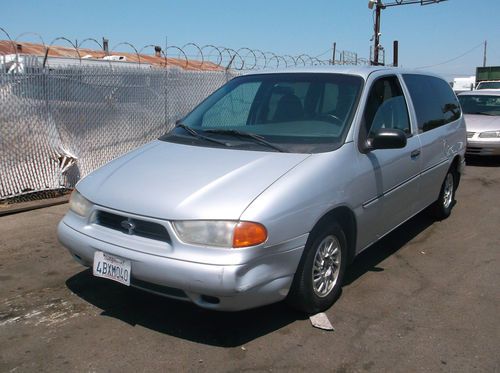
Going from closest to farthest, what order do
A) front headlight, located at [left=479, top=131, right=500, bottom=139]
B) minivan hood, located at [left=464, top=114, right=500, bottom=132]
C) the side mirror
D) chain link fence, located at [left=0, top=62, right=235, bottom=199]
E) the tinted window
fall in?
1. the side mirror
2. the tinted window
3. chain link fence, located at [left=0, top=62, right=235, bottom=199]
4. front headlight, located at [left=479, top=131, right=500, bottom=139]
5. minivan hood, located at [left=464, top=114, right=500, bottom=132]

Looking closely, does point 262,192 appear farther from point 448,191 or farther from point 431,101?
point 448,191

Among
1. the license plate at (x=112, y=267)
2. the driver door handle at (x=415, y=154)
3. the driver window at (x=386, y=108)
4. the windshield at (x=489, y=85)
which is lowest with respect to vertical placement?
the windshield at (x=489, y=85)

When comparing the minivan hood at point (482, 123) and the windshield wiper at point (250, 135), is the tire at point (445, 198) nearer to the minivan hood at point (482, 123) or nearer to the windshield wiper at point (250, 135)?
the windshield wiper at point (250, 135)

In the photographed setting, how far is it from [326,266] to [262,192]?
2.89ft

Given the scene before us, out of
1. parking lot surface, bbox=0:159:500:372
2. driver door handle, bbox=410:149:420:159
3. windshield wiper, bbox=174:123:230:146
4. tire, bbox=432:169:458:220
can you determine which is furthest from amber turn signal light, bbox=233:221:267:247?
tire, bbox=432:169:458:220

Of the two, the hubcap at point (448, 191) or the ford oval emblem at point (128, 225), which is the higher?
the ford oval emblem at point (128, 225)

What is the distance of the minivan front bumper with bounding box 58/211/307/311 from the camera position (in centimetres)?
292

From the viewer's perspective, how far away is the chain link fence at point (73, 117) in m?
6.59

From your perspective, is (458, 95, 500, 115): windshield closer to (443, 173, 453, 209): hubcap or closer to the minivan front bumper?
(443, 173, 453, 209): hubcap

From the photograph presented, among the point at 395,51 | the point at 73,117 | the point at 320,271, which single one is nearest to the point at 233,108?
the point at 320,271

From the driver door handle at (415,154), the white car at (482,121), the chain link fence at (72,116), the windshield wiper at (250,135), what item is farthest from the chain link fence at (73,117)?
the white car at (482,121)

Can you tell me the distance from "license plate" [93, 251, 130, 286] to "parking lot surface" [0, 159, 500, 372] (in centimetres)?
40

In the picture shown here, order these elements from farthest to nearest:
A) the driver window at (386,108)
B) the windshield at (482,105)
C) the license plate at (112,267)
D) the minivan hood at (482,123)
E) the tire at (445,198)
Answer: the windshield at (482,105)
the minivan hood at (482,123)
the tire at (445,198)
the driver window at (386,108)
the license plate at (112,267)

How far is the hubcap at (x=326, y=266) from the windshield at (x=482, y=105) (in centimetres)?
884
